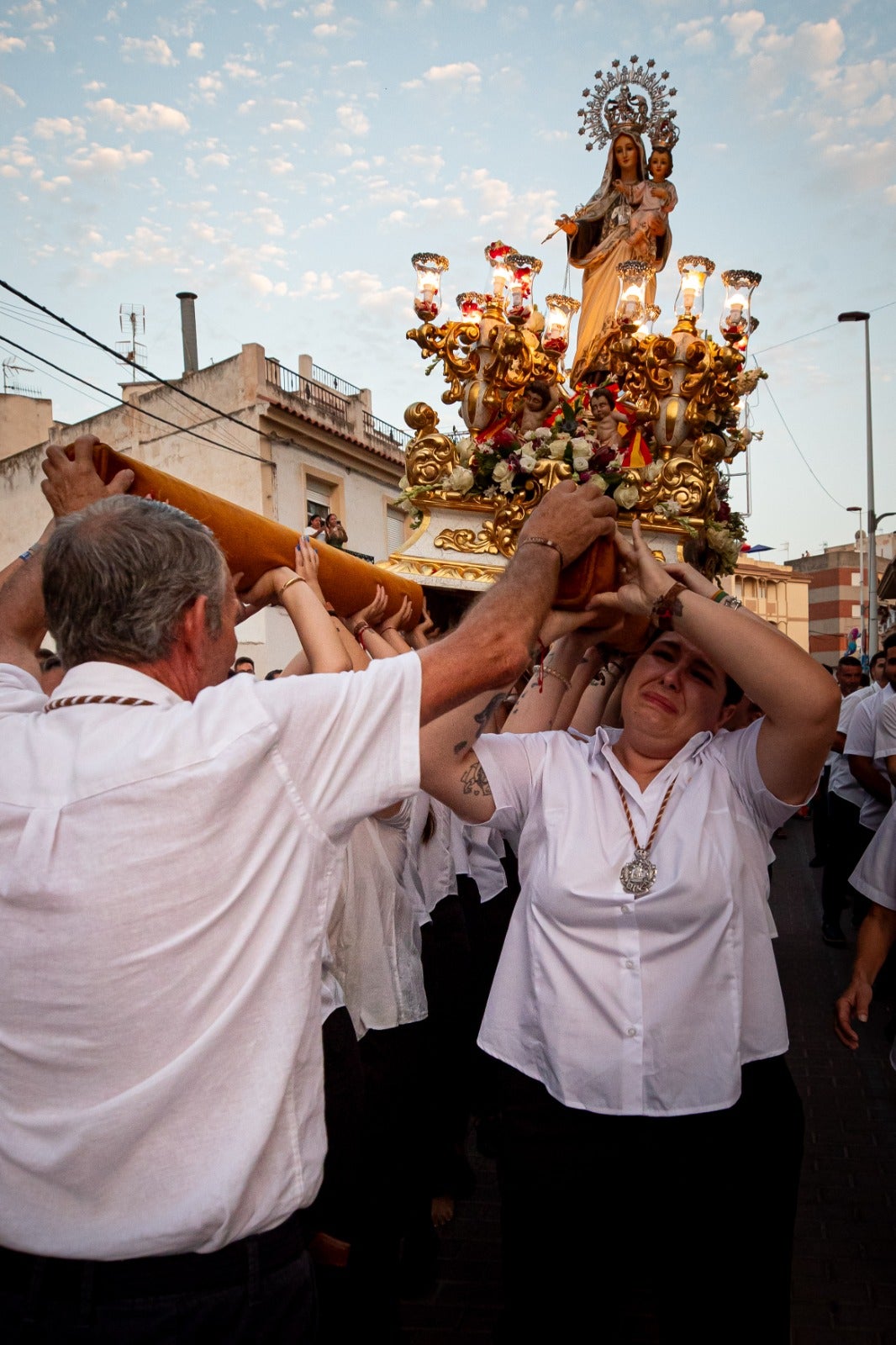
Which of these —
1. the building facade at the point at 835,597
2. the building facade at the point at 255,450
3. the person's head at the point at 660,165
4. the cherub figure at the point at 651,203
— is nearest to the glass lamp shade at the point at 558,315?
the cherub figure at the point at 651,203

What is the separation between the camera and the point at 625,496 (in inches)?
136

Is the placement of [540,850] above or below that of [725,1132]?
above

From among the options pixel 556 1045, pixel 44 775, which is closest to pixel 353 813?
pixel 44 775

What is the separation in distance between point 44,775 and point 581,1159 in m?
1.46

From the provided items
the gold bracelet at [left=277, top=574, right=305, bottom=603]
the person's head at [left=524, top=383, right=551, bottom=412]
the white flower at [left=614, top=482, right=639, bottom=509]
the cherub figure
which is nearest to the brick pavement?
the gold bracelet at [left=277, top=574, right=305, bottom=603]

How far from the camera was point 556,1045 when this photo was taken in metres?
2.03

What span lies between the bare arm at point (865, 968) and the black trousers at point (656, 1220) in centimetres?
76

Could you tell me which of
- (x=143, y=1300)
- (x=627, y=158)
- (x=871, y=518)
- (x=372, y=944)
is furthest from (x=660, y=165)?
(x=871, y=518)

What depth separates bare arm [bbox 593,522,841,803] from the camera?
1.94 meters

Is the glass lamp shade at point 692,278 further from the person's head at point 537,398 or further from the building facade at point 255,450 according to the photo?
the building facade at point 255,450

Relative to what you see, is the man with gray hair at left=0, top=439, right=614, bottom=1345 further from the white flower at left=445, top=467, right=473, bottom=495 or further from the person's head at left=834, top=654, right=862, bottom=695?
the person's head at left=834, top=654, right=862, bottom=695

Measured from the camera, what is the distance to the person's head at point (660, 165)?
607 cm

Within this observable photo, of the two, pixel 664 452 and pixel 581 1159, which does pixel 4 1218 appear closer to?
pixel 581 1159

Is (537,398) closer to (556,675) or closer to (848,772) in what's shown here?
(556,675)
